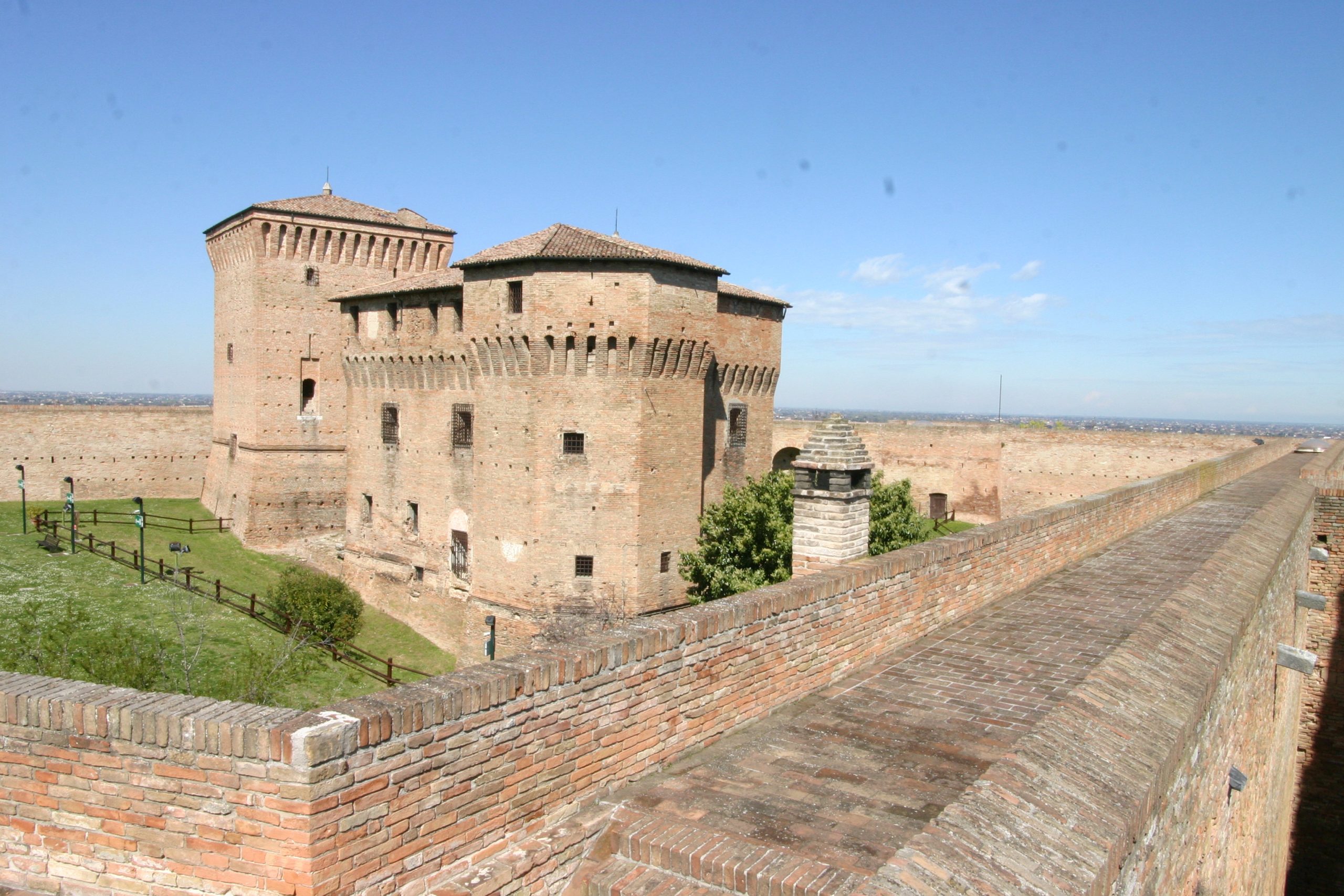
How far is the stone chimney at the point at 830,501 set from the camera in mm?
8422

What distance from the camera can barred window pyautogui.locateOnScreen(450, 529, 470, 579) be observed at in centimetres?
2291

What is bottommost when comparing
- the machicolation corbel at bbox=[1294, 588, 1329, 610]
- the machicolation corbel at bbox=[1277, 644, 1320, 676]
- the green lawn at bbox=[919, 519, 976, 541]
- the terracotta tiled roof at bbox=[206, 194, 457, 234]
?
the green lawn at bbox=[919, 519, 976, 541]

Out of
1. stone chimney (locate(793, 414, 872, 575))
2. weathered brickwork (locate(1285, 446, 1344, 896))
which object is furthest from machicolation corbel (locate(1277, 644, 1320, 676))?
weathered brickwork (locate(1285, 446, 1344, 896))

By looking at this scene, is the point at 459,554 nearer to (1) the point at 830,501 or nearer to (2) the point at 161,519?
(2) the point at 161,519

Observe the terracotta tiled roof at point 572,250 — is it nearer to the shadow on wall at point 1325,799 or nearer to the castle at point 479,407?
the castle at point 479,407

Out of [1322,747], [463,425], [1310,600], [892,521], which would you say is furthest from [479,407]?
[1322,747]

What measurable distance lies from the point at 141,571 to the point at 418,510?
6528 millimetres

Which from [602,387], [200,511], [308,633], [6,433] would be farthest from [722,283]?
[6,433]

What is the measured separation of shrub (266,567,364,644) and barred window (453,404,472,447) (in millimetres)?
4526

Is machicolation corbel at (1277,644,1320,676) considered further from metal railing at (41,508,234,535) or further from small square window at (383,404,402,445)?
metal railing at (41,508,234,535)

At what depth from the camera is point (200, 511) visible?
3075cm

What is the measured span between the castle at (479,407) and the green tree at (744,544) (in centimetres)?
59

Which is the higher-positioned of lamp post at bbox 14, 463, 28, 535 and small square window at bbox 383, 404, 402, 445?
small square window at bbox 383, 404, 402, 445

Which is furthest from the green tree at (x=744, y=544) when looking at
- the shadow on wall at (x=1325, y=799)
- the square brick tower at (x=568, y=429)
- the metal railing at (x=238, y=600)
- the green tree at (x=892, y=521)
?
the shadow on wall at (x=1325, y=799)
